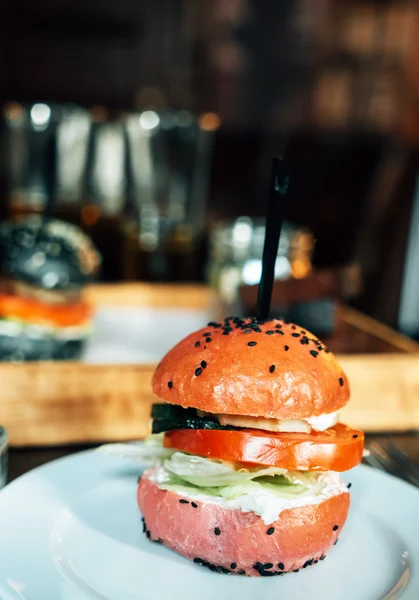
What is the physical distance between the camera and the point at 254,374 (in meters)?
1.30

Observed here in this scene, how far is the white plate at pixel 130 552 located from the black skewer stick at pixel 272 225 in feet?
1.65

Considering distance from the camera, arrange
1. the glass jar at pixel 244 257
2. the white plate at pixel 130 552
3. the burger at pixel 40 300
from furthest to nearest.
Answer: the glass jar at pixel 244 257 < the burger at pixel 40 300 < the white plate at pixel 130 552

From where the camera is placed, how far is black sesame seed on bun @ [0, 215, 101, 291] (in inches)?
108

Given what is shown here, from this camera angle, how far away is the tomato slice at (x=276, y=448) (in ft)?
4.20

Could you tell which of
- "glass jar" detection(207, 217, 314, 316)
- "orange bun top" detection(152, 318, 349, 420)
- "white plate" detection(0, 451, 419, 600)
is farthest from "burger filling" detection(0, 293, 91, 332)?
"orange bun top" detection(152, 318, 349, 420)

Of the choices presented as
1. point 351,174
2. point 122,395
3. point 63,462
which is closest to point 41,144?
point 122,395

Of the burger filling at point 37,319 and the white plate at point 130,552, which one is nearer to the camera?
the white plate at point 130,552

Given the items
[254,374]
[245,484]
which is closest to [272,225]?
[254,374]

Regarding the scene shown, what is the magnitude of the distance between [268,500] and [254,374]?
0.24 m

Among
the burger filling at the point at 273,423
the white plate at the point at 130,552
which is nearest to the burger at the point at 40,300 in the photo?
the white plate at the point at 130,552

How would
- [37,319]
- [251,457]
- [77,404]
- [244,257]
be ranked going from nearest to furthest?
[251,457], [77,404], [37,319], [244,257]

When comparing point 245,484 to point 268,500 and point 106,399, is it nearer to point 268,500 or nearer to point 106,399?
point 268,500

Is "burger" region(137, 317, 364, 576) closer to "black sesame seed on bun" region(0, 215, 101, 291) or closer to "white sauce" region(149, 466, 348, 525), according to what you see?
"white sauce" region(149, 466, 348, 525)

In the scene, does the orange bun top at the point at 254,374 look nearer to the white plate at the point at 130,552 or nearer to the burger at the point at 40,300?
the white plate at the point at 130,552
